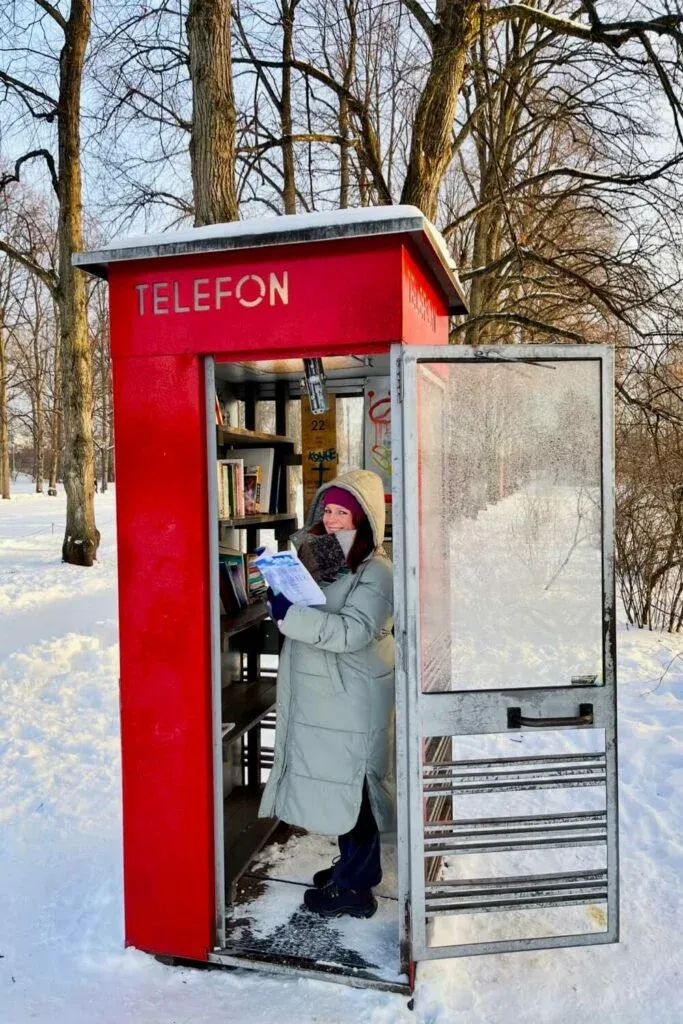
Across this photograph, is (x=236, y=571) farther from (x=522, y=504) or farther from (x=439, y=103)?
(x=439, y=103)

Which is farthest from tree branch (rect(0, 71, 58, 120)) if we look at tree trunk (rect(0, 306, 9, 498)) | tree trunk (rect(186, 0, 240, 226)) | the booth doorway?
tree trunk (rect(0, 306, 9, 498))

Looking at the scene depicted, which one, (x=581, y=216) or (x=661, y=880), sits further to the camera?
(x=581, y=216)

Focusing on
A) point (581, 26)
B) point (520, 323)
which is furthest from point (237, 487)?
point (520, 323)

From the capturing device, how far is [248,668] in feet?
15.0

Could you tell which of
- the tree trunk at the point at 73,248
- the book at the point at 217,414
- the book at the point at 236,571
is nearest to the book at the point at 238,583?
the book at the point at 236,571

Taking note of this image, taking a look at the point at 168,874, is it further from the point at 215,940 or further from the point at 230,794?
the point at 230,794

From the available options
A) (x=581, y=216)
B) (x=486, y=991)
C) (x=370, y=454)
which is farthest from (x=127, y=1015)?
(x=581, y=216)

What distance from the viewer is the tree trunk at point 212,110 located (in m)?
6.75

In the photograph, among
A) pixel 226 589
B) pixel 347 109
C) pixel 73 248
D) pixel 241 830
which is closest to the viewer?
pixel 226 589

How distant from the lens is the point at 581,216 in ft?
44.0

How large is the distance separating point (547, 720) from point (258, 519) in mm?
1797

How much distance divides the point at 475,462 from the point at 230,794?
244 cm

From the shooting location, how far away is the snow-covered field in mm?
3004

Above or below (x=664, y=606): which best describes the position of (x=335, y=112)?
above
